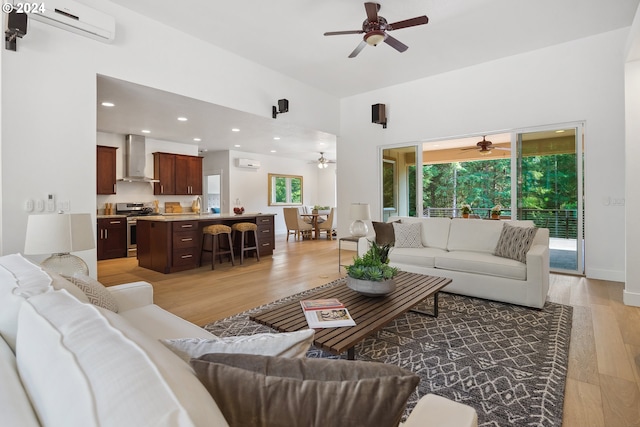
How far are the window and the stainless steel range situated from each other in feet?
13.5

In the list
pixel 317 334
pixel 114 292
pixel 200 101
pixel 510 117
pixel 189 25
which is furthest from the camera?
pixel 510 117

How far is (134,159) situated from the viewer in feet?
23.8

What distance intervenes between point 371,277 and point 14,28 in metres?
3.57

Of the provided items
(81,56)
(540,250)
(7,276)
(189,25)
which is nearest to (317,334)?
(7,276)

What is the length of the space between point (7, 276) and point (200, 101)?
12.3ft

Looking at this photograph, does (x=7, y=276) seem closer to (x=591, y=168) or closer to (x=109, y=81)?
(x=109, y=81)

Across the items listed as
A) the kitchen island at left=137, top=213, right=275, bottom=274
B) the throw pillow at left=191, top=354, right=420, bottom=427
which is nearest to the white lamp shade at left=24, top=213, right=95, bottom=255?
the throw pillow at left=191, top=354, right=420, bottom=427

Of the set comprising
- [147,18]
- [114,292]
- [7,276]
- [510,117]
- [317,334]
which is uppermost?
[147,18]

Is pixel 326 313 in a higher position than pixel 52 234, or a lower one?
lower

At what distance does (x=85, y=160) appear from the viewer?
337cm

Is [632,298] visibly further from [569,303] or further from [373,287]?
[373,287]

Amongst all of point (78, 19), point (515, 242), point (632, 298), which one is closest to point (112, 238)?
point (78, 19)

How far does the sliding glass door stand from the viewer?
4.71 m

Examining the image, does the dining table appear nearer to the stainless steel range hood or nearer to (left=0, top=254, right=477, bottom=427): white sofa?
the stainless steel range hood
